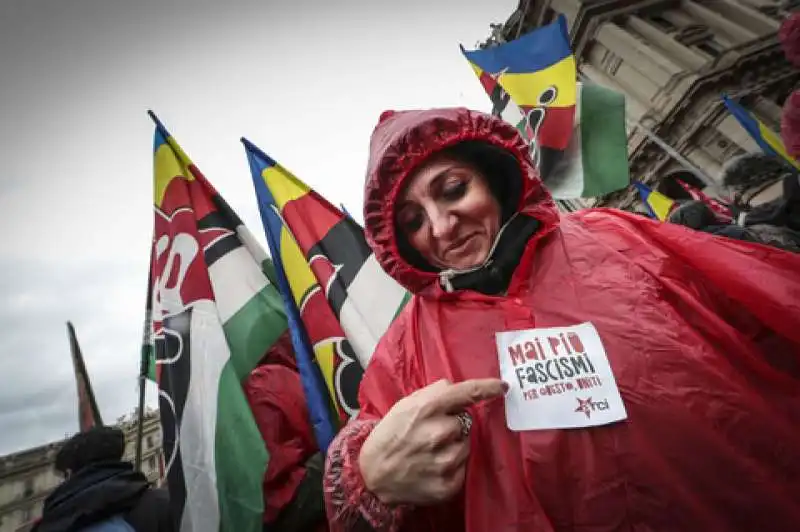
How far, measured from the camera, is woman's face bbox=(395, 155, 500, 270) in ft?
5.08

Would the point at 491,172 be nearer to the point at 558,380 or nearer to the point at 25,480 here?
the point at 558,380

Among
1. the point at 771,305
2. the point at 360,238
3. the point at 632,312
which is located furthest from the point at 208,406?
the point at 771,305

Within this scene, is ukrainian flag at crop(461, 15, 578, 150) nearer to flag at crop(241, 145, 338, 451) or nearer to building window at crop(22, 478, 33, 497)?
flag at crop(241, 145, 338, 451)

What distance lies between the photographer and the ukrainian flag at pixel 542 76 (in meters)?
4.19

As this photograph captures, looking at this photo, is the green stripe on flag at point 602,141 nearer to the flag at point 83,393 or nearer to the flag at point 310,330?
the flag at point 310,330

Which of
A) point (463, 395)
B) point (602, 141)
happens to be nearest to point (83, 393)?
point (463, 395)

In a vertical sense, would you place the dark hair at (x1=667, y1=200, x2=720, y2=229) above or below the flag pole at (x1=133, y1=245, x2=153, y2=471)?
below

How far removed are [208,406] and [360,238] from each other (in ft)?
5.69

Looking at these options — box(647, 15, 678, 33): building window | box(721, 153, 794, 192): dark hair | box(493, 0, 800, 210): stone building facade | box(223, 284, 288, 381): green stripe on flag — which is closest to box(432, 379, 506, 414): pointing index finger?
box(223, 284, 288, 381): green stripe on flag

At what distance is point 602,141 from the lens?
13.3 ft

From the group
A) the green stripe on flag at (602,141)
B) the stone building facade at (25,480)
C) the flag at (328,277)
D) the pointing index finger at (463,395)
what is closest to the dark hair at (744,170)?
the green stripe on flag at (602,141)

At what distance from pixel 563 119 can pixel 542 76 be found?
A: 1.00 meters

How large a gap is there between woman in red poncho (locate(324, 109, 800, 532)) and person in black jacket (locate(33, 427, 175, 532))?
210 centimetres

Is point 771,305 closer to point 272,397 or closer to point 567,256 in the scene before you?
point 567,256
